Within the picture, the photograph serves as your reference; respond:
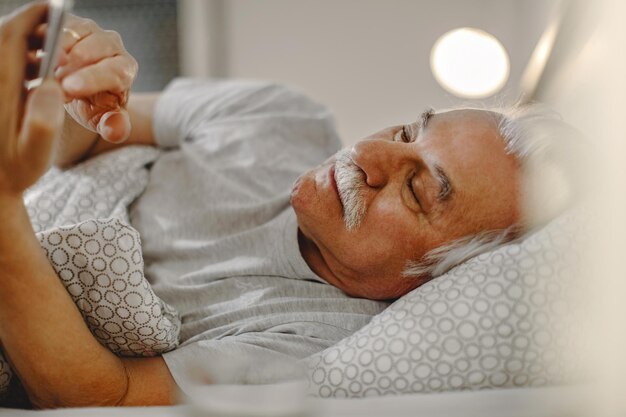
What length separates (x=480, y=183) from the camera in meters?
1.06

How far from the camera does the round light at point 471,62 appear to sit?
1812 mm

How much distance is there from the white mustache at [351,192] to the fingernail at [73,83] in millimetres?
435

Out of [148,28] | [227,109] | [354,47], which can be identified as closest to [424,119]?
[227,109]

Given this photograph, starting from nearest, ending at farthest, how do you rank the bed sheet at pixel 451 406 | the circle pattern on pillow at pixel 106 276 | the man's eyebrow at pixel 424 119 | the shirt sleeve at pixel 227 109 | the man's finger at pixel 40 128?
the man's finger at pixel 40 128 < the bed sheet at pixel 451 406 < the circle pattern on pillow at pixel 106 276 < the man's eyebrow at pixel 424 119 < the shirt sleeve at pixel 227 109

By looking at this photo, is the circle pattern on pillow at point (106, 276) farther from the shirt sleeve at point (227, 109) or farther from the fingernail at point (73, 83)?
the shirt sleeve at point (227, 109)

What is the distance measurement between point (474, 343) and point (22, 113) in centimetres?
55

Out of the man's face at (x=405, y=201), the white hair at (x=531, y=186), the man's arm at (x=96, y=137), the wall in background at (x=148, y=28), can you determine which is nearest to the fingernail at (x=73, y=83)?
the man's arm at (x=96, y=137)

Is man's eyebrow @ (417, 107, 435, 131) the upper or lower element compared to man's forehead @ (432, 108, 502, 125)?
lower

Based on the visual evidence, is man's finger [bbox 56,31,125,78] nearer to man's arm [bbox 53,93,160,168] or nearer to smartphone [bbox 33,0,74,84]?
smartphone [bbox 33,0,74,84]

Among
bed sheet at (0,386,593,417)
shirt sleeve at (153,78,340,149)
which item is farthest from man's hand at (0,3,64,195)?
shirt sleeve at (153,78,340,149)

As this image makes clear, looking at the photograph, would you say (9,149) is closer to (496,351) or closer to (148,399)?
(148,399)

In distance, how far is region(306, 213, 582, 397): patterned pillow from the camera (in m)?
0.86

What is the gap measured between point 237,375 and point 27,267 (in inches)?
11.5

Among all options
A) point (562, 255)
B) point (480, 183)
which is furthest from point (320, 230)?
point (562, 255)
